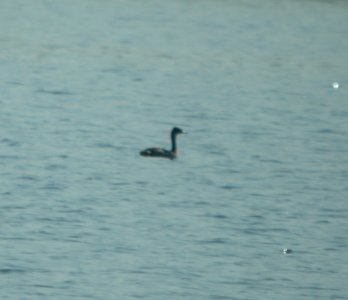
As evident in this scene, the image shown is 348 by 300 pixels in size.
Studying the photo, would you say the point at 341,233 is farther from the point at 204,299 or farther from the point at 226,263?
the point at 204,299

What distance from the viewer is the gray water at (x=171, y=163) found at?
15.9 m

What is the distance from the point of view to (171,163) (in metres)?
24.1

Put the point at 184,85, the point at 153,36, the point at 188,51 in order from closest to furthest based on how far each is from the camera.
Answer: the point at 184,85 → the point at 188,51 → the point at 153,36

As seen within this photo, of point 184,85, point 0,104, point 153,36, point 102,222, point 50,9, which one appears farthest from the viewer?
point 50,9

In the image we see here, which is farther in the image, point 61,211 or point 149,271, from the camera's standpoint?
point 61,211

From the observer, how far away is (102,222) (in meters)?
18.4

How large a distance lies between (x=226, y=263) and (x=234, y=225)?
222 centimetres

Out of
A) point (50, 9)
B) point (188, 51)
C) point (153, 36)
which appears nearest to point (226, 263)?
point (188, 51)

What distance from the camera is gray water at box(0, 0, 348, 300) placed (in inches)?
628

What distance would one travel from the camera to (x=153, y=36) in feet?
146

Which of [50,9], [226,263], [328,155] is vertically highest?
[226,263]

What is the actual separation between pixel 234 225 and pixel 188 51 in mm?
23370

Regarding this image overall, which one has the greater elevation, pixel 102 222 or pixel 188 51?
pixel 102 222

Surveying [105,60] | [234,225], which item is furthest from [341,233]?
[105,60]
